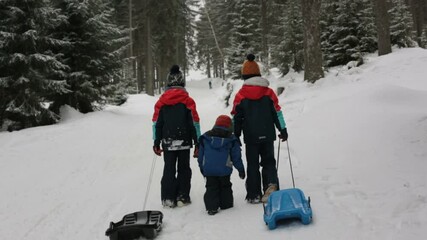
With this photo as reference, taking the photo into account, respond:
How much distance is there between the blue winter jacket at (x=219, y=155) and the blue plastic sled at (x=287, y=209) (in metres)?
1.04

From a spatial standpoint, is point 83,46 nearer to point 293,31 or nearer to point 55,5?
point 55,5

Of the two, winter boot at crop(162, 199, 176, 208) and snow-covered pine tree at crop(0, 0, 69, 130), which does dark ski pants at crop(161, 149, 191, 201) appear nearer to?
winter boot at crop(162, 199, 176, 208)

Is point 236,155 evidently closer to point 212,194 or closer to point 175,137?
point 212,194

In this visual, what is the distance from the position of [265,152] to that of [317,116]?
194 inches

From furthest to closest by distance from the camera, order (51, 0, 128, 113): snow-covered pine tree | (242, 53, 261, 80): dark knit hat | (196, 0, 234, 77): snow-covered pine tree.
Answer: (196, 0, 234, 77): snow-covered pine tree
(51, 0, 128, 113): snow-covered pine tree
(242, 53, 261, 80): dark knit hat

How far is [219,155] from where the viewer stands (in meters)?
5.69

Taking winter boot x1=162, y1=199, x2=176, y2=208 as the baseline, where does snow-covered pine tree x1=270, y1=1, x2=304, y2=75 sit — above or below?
above

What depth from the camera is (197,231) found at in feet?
16.0

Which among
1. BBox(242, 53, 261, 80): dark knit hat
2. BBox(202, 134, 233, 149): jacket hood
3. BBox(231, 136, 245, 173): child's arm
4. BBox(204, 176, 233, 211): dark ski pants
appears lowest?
BBox(204, 176, 233, 211): dark ski pants

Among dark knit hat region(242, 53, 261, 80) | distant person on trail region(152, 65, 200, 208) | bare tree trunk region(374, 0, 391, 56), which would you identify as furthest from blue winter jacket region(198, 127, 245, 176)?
bare tree trunk region(374, 0, 391, 56)

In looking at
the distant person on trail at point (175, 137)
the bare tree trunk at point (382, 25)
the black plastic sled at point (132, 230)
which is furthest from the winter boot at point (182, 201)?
the bare tree trunk at point (382, 25)

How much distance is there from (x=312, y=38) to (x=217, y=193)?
9722 mm

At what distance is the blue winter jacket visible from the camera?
566cm

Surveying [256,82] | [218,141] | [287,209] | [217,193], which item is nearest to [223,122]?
[218,141]
